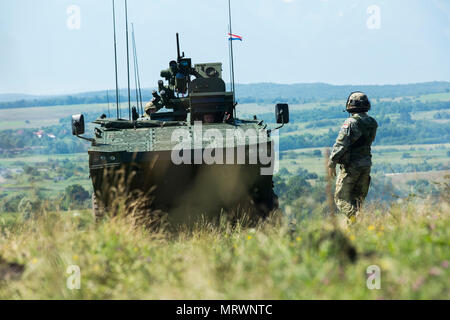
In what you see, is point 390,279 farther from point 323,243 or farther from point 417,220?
point 417,220

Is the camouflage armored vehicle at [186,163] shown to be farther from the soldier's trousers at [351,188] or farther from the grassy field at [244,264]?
the grassy field at [244,264]

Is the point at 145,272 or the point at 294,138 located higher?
the point at 145,272

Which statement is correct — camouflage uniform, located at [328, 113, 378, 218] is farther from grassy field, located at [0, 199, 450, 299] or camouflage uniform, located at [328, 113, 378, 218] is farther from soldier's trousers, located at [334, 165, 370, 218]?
grassy field, located at [0, 199, 450, 299]

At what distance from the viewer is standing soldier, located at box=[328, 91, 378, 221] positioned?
26.2 feet

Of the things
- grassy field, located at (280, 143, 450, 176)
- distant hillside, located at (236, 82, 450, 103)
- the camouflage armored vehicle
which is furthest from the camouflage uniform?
distant hillside, located at (236, 82, 450, 103)

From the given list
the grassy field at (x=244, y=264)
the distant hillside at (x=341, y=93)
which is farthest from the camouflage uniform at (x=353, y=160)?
the distant hillside at (x=341, y=93)

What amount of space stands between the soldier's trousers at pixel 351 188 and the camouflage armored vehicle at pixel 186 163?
103 centimetres

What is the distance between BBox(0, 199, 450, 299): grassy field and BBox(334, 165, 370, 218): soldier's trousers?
1954 mm

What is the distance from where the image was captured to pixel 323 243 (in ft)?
15.5

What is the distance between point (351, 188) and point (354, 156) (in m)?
0.42

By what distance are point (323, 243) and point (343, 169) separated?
3612 millimetres

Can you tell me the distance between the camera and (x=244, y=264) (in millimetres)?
4648

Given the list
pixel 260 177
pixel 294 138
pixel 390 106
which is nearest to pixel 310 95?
pixel 390 106

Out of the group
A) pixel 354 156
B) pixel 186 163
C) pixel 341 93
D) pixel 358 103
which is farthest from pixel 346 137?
pixel 341 93
